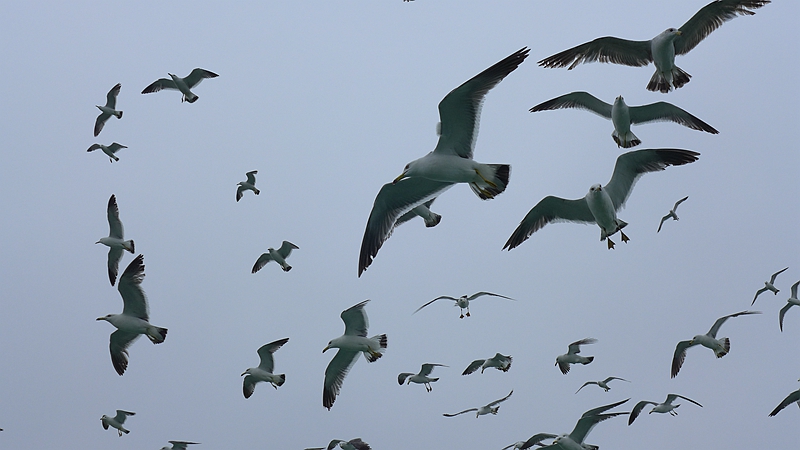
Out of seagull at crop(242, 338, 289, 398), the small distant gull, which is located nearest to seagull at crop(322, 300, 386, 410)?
seagull at crop(242, 338, 289, 398)

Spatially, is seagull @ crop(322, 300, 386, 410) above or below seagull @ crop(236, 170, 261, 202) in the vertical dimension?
below

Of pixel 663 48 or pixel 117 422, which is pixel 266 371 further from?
pixel 663 48

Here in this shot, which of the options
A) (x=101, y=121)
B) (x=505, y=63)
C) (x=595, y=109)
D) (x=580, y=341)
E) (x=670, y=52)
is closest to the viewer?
(x=505, y=63)

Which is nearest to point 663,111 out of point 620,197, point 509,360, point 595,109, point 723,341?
point 595,109

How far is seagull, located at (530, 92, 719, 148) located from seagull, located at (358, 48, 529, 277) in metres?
4.53

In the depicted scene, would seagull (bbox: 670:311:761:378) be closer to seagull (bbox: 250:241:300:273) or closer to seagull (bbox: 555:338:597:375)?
seagull (bbox: 555:338:597:375)

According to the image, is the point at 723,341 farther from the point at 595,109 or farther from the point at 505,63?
the point at 505,63

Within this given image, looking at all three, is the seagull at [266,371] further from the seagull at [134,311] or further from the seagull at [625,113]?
the seagull at [625,113]

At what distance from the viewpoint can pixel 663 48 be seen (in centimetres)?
1358

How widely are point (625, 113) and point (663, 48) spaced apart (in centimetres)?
137

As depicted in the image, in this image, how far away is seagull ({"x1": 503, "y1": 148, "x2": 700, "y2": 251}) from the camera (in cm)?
1319

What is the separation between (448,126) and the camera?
1066cm

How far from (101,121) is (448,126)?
15739 mm

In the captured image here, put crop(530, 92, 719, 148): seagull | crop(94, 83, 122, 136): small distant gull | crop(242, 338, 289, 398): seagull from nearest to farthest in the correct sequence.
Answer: crop(530, 92, 719, 148): seagull < crop(242, 338, 289, 398): seagull < crop(94, 83, 122, 136): small distant gull
